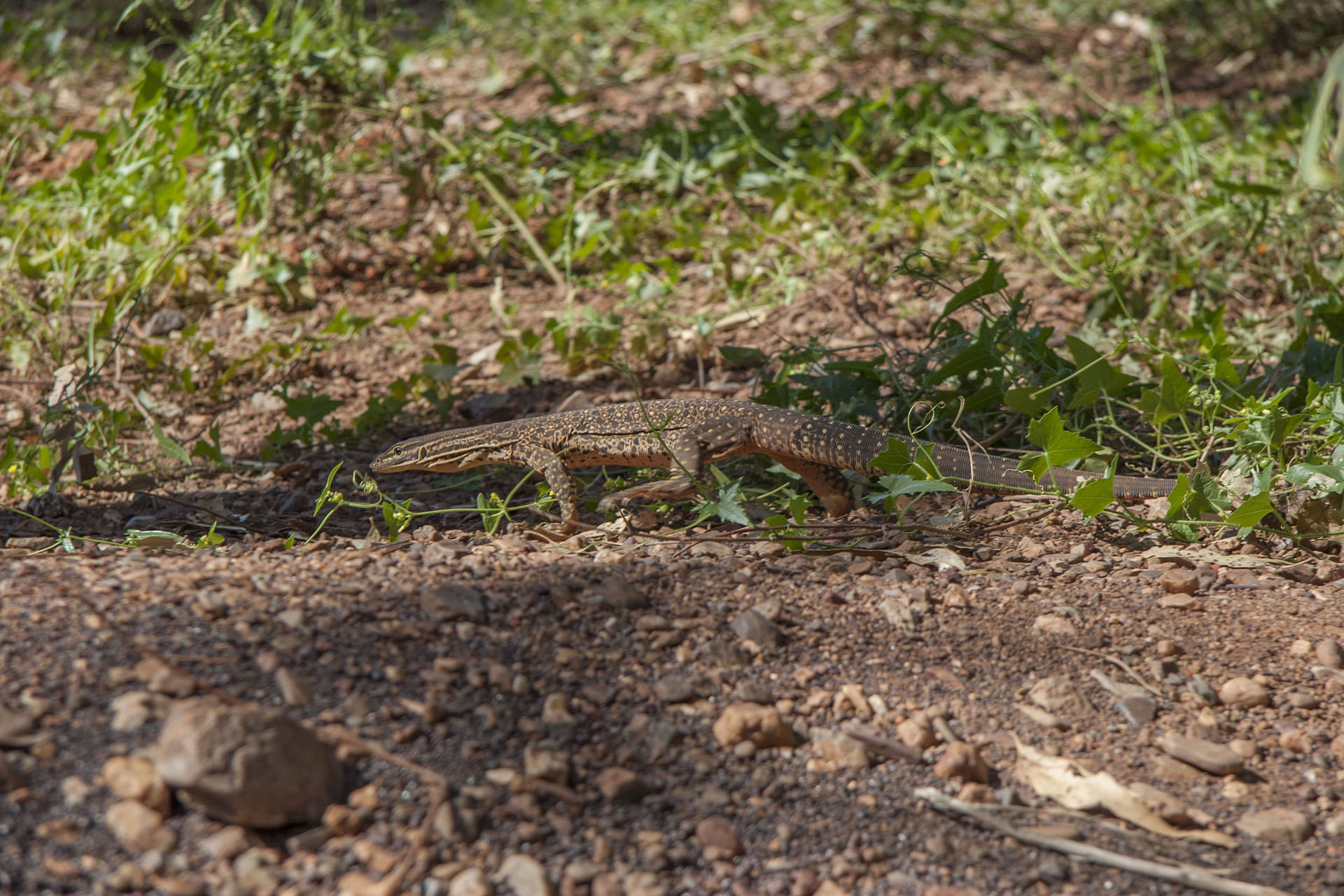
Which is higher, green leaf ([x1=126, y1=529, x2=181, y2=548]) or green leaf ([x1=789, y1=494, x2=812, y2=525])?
green leaf ([x1=789, y1=494, x2=812, y2=525])

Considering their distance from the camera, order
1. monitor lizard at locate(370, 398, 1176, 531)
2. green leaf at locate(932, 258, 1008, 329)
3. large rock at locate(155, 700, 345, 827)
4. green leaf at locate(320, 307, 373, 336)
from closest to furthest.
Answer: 1. large rock at locate(155, 700, 345, 827)
2. monitor lizard at locate(370, 398, 1176, 531)
3. green leaf at locate(932, 258, 1008, 329)
4. green leaf at locate(320, 307, 373, 336)

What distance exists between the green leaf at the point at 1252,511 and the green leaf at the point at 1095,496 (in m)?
0.40

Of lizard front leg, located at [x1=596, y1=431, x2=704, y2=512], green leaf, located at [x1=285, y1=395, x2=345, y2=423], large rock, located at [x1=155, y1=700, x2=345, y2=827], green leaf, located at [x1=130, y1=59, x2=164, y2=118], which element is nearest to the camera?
large rock, located at [x1=155, y1=700, x2=345, y2=827]

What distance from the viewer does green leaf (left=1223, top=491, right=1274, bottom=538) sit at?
136 inches

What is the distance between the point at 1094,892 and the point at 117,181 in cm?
650

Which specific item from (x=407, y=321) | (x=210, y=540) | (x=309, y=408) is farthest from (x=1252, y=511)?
(x=407, y=321)

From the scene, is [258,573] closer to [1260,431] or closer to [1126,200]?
[1260,431]

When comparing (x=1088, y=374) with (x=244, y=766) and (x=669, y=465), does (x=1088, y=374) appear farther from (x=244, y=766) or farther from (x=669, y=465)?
(x=244, y=766)

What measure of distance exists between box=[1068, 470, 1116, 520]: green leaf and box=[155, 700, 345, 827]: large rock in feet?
8.28

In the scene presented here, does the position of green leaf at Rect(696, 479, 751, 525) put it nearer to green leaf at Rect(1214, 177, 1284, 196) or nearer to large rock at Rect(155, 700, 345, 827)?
large rock at Rect(155, 700, 345, 827)

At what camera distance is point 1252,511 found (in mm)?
3479

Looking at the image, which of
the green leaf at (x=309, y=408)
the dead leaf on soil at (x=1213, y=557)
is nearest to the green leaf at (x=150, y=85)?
the green leaf at (x=309, y=408)

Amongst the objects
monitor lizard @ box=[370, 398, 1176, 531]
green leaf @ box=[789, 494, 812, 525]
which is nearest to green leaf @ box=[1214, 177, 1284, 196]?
monitor lizard @ box=[370, 398, 1176, 531]

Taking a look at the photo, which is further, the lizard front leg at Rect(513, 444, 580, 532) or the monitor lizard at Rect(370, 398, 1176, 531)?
the lizard front leg at Rect(513, 444, 580, 532)
